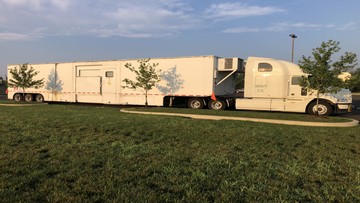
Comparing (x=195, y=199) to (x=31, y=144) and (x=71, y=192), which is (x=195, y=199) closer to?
(x=71, y=192)

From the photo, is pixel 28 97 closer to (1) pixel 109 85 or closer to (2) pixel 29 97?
(2) pixel 29 97

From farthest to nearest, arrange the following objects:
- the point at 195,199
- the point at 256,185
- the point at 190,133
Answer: the point at 190,133
the point at 256,185
the point at 195,199

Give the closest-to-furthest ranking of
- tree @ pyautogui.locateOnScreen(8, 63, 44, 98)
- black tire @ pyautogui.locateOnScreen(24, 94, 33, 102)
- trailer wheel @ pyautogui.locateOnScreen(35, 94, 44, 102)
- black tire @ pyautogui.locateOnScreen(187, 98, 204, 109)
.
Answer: black tire @ pyautogui.locateOnScreen(187, 98, 204, 109)
tree @ pyautogui.locateOnScreen(8, 63, 44, 98)
trailer wheel @ pyautogui.locateOnScreen(35, 94, 44, 102)
black tire @ pyautogui.locateOnScreen(24, 94, 33, 102)

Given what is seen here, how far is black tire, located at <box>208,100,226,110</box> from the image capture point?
19516mm

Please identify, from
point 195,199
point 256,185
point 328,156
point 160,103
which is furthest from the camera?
point 160,103

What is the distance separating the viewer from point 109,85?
73.3ft

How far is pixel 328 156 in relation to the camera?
21.9 feet

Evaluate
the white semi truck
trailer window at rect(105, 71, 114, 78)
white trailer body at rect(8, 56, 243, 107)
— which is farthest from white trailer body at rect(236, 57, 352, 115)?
trailer window at rect(105, 71, 114, 78)

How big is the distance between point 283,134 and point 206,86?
10.0 meters

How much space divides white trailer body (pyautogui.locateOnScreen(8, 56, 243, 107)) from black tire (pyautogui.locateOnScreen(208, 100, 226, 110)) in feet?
1.19

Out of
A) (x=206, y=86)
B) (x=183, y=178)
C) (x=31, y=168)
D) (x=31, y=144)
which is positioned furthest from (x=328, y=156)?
(x=206, y=86)

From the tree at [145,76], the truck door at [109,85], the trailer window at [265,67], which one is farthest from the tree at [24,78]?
the trailer window at [265,67]

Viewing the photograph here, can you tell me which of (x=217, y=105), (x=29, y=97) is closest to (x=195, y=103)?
(x=217, y=105)

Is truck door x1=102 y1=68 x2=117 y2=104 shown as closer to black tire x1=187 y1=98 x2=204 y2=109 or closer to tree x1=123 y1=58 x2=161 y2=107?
tree x1=123 y1=58 x2=161 y2=107
